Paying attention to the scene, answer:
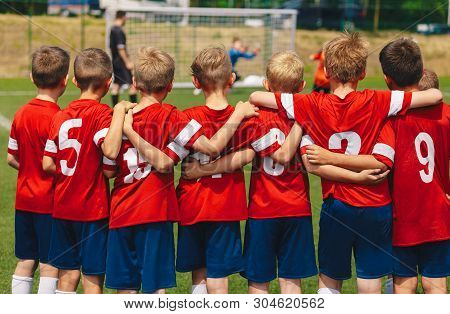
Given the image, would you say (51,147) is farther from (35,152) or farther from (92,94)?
(92,94)

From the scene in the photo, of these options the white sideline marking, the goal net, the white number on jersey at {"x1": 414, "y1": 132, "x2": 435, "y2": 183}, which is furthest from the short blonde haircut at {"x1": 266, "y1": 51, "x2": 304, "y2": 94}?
the goal net

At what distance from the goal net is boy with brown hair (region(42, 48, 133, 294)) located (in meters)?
15.3

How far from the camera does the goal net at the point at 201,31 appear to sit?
71.7ft

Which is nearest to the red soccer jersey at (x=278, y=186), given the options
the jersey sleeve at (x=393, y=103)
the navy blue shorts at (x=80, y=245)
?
the jersey sleeve at (x=393, y=103)

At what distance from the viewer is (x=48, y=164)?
4.35 m

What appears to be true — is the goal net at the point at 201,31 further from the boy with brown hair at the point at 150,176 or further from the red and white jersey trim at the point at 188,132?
the red and white jersey trim at the point at 188,132

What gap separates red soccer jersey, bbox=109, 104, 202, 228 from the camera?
4188 mm

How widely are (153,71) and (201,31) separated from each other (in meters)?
23.1

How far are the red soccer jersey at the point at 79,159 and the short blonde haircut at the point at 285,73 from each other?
981 mm

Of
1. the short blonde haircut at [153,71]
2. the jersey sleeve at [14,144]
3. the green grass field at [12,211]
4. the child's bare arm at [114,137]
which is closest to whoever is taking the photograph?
the child's bare arm at [114,137]

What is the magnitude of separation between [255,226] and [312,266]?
0.42m

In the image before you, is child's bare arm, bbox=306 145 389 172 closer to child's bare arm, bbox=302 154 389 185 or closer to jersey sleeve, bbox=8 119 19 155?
child's bare arm, bbox=302 154 389 185

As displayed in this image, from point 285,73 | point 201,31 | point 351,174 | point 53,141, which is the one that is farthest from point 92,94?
point 201,31

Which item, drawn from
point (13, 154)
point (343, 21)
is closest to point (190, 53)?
point (343, 21)
